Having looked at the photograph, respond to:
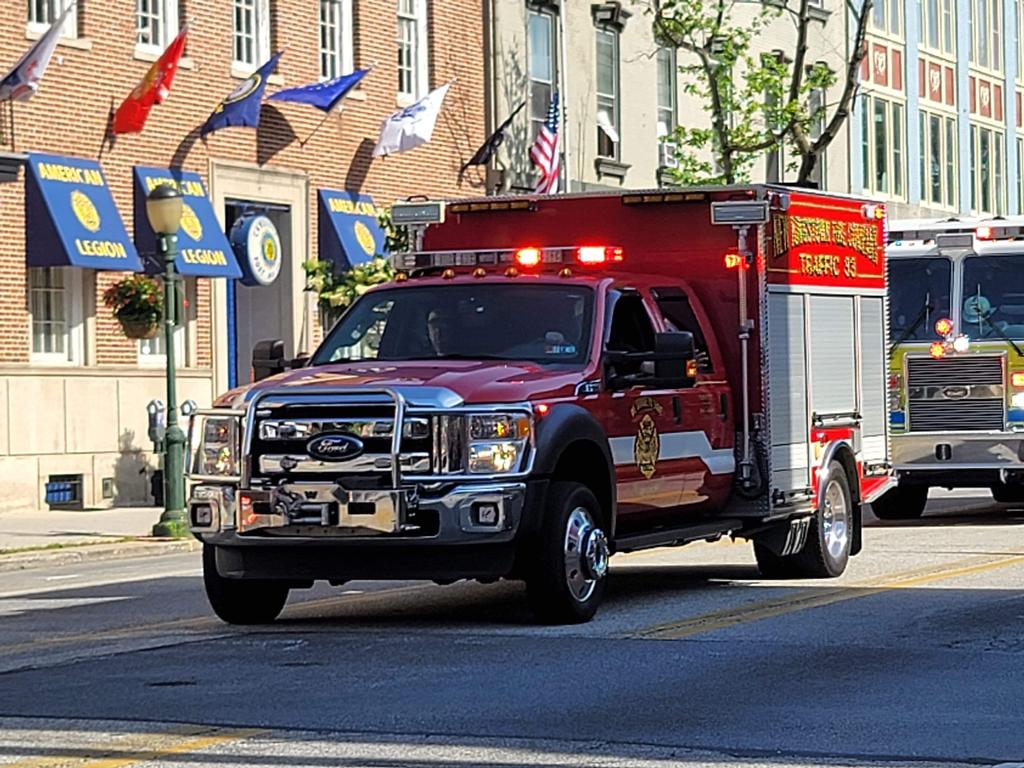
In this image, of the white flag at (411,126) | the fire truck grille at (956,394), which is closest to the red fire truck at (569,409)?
the fire truck grille at (956,394)

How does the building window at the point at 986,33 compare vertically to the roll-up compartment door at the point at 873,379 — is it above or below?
above

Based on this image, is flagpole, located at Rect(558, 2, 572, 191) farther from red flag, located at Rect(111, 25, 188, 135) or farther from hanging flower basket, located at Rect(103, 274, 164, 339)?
hanging flower basket, located at Rect(103, 274, 164, 339)

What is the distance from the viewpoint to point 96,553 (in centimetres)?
2228

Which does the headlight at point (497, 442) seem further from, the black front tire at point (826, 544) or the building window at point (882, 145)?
the building window at point (882, 145)

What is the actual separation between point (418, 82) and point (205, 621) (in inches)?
895

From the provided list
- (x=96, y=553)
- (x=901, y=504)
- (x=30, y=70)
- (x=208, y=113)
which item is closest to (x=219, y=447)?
(x=96, y=553)

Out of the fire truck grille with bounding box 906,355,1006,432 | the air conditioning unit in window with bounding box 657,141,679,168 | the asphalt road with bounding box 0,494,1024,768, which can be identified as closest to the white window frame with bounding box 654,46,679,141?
the air conditioning unit in window with bounding box 657,141,679,168

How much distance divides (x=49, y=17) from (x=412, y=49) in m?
8.23

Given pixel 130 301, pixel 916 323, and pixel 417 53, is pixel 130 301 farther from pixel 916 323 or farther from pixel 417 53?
pixel 916 323

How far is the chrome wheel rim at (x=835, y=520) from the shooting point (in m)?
16.5

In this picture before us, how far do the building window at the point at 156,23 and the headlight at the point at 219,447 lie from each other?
17667 millimetres

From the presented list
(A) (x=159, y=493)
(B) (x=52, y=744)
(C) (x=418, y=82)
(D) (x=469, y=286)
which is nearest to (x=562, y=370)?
(D) (x=469, y=286)

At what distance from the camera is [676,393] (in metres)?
14.6

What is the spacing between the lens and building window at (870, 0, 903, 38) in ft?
165
